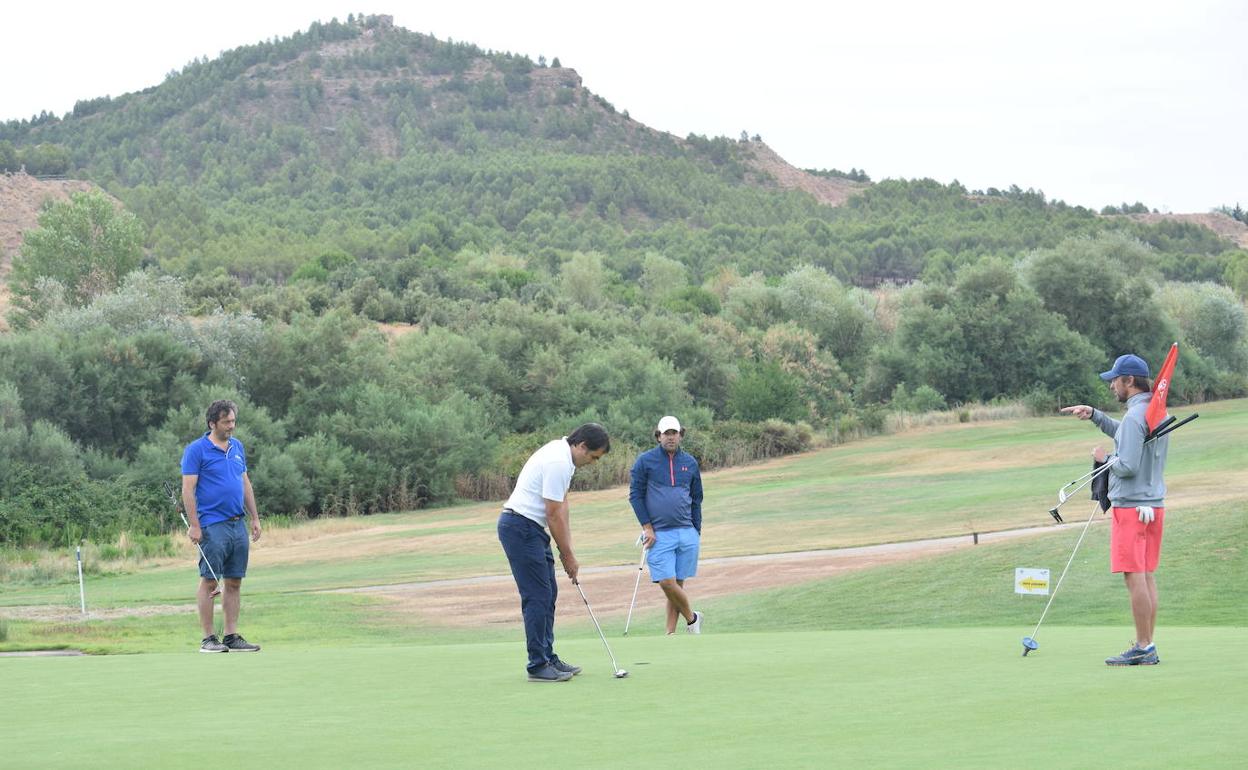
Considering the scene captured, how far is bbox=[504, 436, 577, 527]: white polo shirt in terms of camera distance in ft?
32.6

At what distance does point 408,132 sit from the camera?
189000mm

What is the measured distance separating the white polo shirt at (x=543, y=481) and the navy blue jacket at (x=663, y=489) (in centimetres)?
474

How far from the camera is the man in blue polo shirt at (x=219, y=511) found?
13141 millimetres

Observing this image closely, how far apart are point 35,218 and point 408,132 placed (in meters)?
74.3

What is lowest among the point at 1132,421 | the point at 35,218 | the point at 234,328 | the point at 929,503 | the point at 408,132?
the point at 929,503

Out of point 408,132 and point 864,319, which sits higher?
point 408,132

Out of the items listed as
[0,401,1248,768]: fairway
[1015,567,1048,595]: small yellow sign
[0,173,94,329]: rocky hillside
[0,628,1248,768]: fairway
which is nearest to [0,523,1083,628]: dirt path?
[0,401,1248,768]: fairway

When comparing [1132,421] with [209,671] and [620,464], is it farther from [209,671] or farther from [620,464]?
[620,464]

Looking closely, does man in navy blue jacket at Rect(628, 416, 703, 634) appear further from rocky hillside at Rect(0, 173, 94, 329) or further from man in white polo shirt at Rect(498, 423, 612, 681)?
rocky hillside at Rect(0, 173, 94, 329)

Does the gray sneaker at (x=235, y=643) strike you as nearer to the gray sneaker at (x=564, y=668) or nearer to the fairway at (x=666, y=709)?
the fairway at (x=666, y=709)

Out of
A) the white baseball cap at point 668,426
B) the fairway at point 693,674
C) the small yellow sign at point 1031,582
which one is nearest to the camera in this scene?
the fairway at point 693,674

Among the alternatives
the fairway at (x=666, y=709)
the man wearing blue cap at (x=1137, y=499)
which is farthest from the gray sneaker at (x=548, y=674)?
the man wearing blue cap at (x=1137, y=499)

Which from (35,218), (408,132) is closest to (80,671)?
(35,218)

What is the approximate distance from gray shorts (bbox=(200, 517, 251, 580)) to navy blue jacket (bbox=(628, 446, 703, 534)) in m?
3.88
